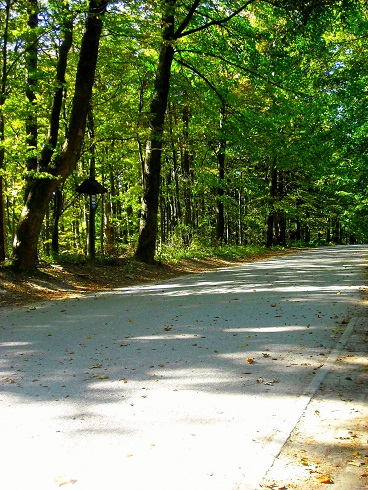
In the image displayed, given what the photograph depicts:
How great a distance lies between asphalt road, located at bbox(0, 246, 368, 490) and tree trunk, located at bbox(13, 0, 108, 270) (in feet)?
11.7

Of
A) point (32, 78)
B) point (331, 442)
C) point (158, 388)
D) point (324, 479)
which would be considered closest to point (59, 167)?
point (32, 78)

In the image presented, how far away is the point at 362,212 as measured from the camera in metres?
30.2

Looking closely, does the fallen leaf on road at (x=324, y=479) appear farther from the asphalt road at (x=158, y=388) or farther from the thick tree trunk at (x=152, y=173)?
the thick tree trunk at (x=152, y=173)

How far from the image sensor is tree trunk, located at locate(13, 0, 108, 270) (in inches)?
521

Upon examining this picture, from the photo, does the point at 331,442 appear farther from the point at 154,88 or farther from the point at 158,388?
the point at 154,88

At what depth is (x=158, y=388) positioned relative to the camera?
493 centimetres

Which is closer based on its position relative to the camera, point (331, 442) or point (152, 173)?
point (331, 442)

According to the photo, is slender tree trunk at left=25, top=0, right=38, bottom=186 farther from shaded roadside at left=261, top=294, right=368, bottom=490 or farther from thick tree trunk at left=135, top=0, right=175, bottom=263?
shaded roadside at left=261, top=294, right=368, bottom=490

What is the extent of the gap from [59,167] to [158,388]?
9848 millimetres

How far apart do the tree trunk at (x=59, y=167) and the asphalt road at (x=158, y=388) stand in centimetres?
355

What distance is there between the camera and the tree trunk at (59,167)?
13242 mm

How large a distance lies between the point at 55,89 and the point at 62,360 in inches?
390

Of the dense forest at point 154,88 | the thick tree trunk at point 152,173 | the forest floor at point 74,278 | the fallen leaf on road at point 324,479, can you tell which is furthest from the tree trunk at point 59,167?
the fallen leaf on road at point 324,479

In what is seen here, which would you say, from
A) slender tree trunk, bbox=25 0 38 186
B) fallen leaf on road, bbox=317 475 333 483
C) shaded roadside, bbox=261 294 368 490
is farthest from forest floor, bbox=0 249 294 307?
fallen leaf on road, bbox=317 475 333 483
